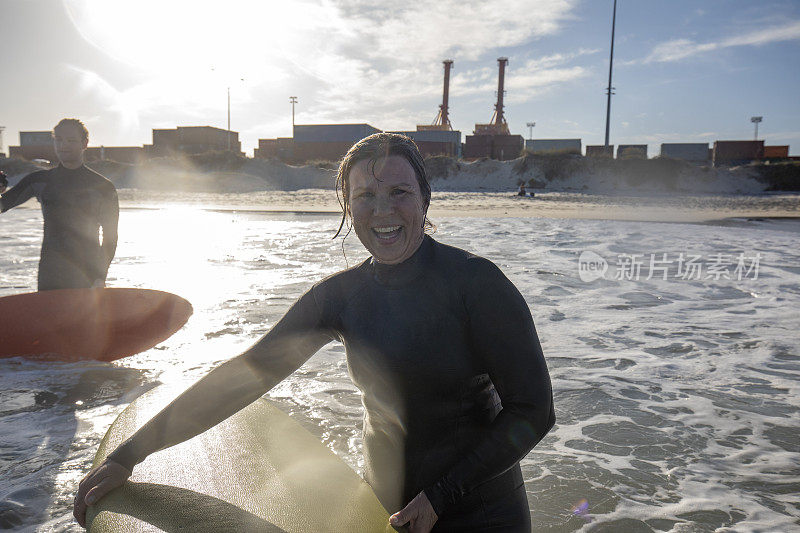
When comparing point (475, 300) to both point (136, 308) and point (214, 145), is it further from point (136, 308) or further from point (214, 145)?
point (214, 145)

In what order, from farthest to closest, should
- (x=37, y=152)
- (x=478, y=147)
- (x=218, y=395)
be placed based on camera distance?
(x=37, y=152) < (x=478, y=147) < (x=218, y=395)

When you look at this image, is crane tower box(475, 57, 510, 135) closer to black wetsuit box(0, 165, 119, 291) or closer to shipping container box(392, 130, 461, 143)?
shipping container box(392, 130, 461, 143)

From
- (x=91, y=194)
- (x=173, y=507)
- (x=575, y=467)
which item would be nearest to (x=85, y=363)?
(x=91, y=194)

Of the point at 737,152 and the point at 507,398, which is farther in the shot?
the point at 737,152

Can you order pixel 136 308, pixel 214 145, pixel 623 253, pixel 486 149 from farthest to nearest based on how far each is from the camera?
pixel 214 145, pixel 486 149, pixel 623 253, pixel 136 308

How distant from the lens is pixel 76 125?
4.23 metres

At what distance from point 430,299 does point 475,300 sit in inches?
6.2

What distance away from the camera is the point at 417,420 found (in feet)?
5.45

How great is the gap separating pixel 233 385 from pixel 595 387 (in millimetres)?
3459

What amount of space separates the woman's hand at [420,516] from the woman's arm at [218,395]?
649 millimetres

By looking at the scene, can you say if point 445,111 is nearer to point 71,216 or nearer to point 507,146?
point 507,146

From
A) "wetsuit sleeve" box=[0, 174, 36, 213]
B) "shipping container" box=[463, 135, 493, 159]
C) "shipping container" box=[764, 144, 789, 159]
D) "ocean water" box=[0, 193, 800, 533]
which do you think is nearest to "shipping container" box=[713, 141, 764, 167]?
"shipping container" box=[764, 144, 789, 159]

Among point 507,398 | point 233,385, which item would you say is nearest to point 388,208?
point 507,398

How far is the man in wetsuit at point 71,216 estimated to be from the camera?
14.5 feet
